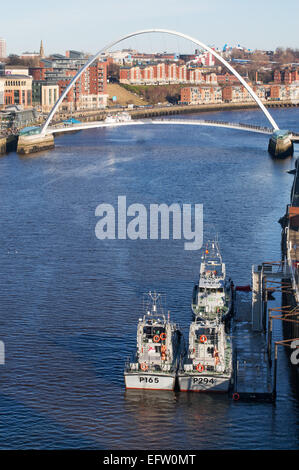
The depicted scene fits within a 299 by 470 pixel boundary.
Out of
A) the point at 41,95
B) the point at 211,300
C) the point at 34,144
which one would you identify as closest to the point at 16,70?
the point at 41,95

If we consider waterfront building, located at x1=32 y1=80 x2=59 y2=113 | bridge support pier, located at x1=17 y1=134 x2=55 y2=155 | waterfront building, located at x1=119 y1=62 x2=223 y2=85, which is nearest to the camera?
bridge support pier, located at x1=17 y1=134 x2=55 y2=155

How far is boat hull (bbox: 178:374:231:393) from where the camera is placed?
750 inches

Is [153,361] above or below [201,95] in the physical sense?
below

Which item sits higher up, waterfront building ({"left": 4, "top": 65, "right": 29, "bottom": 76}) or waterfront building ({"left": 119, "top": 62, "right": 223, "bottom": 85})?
waterfront building ({"left": 119, "top": 62, "right": 223, "bottom": 85})

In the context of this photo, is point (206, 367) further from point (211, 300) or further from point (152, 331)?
point (211, 300)

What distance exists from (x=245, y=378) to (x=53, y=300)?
26.3 feet

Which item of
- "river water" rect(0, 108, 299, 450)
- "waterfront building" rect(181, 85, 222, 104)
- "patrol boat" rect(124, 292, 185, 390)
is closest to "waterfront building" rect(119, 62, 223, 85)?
"waterfront building" rect(181, 85, 222, 104)

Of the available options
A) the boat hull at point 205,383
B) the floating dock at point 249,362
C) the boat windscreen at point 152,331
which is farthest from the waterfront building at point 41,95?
the boat hull at point 205,383

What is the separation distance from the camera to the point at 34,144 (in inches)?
2648

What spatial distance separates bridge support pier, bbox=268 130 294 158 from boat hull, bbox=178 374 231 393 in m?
46.1

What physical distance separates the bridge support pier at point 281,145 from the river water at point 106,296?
5.16 m

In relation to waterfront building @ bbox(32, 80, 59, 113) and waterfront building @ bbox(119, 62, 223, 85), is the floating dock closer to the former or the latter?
waterfront building @ bbox(32, 80, 59, 113)

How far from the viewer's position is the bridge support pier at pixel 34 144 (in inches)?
2608

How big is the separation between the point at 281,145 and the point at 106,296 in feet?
132
